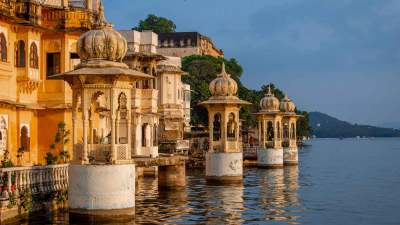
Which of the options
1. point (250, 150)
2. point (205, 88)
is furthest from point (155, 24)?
point (250, 150)

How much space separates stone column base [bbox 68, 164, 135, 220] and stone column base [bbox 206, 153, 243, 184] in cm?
1390

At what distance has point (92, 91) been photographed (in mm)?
19547

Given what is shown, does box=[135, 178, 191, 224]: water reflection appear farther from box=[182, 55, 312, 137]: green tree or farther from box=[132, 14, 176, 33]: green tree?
box=[132, 14, 176, 33]: green tree

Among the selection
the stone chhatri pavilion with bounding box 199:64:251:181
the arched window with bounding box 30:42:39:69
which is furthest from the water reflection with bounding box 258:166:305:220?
the arched window with bounding box 30:42:39:69

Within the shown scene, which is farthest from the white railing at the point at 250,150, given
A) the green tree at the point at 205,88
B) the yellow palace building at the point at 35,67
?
the yellow palace building at the point at 35,67

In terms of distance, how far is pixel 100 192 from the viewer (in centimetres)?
1869

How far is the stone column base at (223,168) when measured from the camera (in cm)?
3262

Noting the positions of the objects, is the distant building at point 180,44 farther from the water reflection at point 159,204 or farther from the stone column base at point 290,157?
the water reflection at point 159,204

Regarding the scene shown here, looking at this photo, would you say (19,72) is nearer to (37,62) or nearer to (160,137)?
(37,62)

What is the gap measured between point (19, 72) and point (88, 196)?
8.77 meters

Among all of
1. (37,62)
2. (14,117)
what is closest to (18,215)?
(14,117)

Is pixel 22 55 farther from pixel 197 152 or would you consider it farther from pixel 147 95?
pixel 197 152

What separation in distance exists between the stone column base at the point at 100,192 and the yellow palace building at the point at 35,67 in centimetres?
596

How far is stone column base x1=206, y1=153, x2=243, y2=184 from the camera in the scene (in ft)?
107
